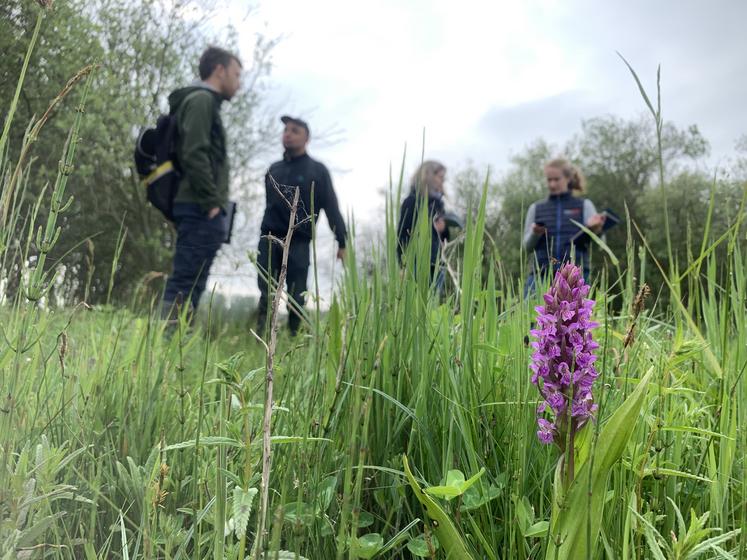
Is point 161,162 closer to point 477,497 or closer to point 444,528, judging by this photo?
point 477,497

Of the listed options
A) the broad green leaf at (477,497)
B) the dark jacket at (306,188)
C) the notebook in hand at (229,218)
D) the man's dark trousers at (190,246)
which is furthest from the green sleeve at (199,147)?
the broad green leaf at (477,497)

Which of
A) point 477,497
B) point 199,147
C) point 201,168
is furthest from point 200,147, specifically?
point 477,497

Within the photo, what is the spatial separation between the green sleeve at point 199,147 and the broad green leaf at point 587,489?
4653 mm

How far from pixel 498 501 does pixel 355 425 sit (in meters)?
0.74

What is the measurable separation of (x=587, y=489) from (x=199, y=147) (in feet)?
15.6

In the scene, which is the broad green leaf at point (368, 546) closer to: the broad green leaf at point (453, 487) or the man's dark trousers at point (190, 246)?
the broad green leaf at point (453, 487)

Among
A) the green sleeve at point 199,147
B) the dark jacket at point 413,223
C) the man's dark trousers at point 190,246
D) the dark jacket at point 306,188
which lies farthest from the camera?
the dark jacket at point 306,188

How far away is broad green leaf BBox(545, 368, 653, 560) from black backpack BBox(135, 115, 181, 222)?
5026mm

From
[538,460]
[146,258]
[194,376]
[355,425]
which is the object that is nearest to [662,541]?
[538,460]

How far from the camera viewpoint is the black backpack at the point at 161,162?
17.6 ft

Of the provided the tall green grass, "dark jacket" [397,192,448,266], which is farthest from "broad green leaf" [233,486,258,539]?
"dark jacket" [397,192,448,266]

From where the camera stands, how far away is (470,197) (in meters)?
1.40

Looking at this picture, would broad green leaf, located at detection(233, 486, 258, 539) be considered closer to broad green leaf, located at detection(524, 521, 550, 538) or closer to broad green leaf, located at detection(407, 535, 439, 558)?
broad green leaf, located at detection(407, 535, 439, 558)

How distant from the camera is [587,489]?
912 millimetres
